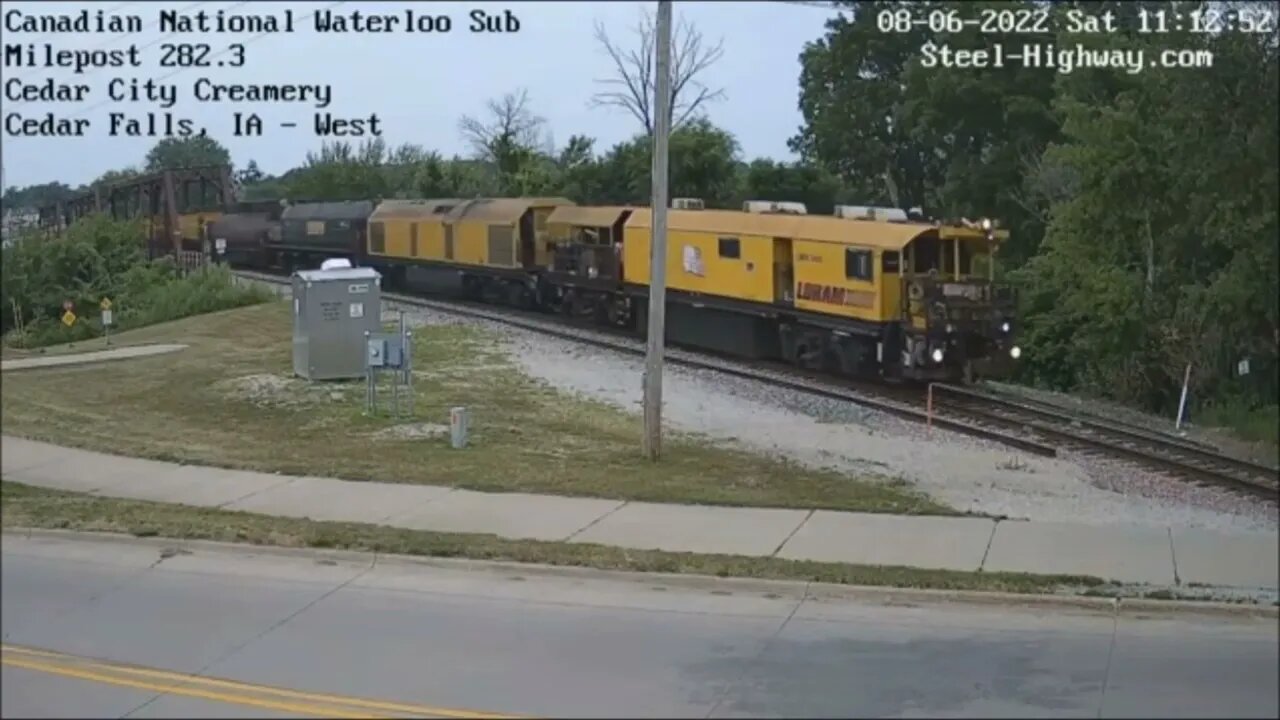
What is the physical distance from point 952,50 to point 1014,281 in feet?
36.1

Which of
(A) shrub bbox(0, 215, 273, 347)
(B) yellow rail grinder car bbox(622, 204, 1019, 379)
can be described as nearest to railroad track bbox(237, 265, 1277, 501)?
(B) yellow rail grinder car bbox(622, 204, 1019, 379)

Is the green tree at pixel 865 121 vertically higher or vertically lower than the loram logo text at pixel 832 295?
higher

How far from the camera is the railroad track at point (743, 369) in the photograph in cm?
1760

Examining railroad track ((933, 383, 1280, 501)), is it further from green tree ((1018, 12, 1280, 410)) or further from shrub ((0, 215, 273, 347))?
shrub ((0, 215, 273, 347))

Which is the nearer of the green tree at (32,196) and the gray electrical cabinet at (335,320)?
the green tree at (32,196)

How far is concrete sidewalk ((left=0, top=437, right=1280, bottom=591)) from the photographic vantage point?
10.8 m

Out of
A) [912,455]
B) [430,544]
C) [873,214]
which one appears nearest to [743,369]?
[873,214]

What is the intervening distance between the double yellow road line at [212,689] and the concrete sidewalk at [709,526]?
3.92ft

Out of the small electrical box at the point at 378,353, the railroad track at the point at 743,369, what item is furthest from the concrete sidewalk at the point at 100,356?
the railroad track at the point at 743,369

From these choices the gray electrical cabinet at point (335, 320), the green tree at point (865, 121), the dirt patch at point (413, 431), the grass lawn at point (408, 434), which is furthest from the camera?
the green tree at point (865, 121)

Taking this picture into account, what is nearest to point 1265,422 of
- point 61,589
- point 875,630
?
point 875,630

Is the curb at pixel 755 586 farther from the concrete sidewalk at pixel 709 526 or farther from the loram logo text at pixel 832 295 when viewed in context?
the loram logo text at pixel 832 295

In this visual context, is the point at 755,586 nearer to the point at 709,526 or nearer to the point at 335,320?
the point at 709,526

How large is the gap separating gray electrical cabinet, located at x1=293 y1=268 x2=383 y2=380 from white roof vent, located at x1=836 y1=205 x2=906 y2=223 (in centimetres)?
839
